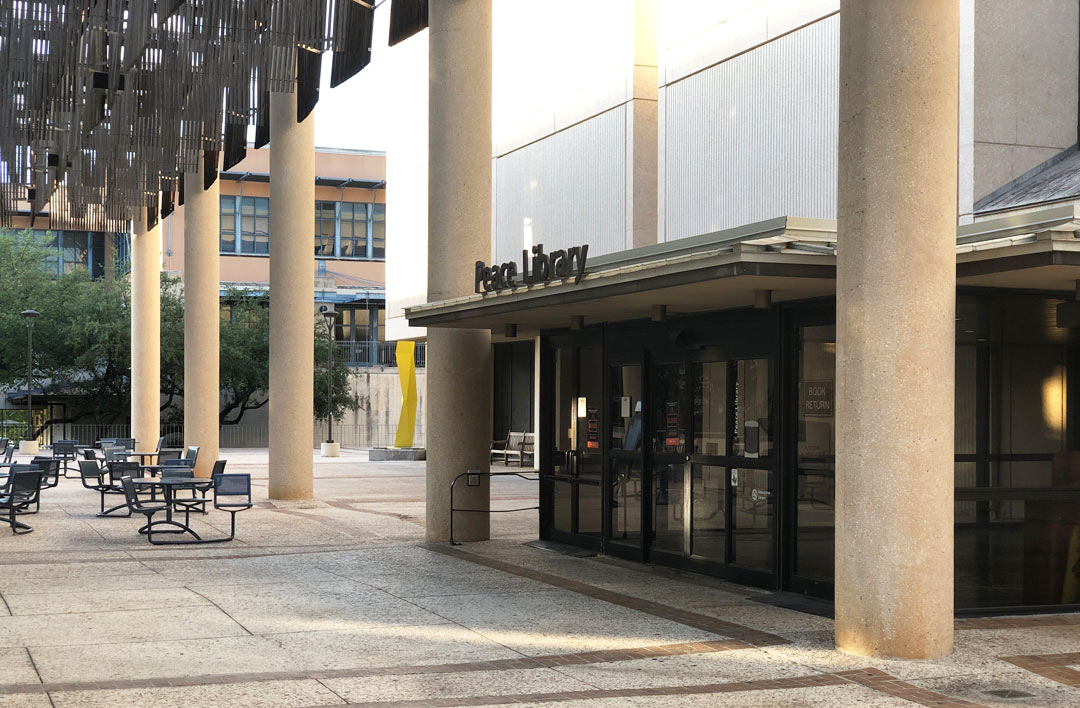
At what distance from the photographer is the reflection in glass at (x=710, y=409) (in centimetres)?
1289

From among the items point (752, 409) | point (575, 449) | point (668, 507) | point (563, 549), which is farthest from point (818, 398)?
point (563, 549)

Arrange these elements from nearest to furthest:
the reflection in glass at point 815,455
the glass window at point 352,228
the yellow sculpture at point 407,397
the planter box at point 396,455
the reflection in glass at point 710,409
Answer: the reflection in glass at point 815,455
the reflection in glass at point 710,409
the planter box at point 396,455
the yellow sculpture at point 407,397
the glass window at point 352,228

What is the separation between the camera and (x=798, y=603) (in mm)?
11391

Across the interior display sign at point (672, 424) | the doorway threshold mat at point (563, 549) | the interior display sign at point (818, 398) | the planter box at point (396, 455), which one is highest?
the interior display sign at point (818, 398)

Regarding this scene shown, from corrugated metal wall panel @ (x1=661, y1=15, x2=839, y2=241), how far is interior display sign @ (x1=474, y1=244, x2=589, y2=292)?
334 inches

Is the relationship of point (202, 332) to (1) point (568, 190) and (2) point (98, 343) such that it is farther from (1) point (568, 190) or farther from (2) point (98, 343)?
(2) point (98, 343)

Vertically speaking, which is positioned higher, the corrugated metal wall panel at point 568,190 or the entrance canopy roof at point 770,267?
the corrugated metal wall panel at point 568,190

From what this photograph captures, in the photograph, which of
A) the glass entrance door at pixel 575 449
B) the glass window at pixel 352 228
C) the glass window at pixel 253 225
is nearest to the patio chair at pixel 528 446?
the glass entrance door at pixel 575 449

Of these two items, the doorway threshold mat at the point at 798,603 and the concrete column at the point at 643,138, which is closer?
the doorway threshold mat at the point at 798,603

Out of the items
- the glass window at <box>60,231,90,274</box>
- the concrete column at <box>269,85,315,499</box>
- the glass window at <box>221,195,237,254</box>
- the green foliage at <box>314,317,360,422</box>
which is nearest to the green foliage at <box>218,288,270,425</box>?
the green foliage at <box>314,317,360,422</box>

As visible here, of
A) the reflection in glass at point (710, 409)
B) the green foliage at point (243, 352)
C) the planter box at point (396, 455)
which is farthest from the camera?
the green foliage at point (243, 352)

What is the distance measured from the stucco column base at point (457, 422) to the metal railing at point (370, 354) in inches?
1665

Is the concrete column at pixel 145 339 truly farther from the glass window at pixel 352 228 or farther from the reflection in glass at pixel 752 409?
the glass window at pixel 352 228

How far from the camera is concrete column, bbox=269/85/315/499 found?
915 inches
